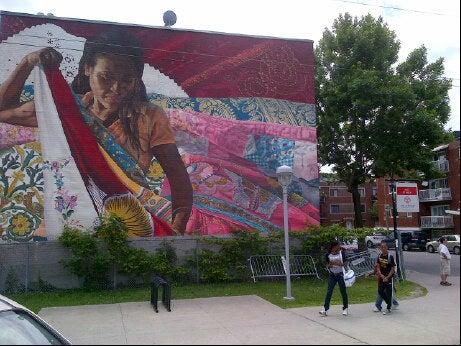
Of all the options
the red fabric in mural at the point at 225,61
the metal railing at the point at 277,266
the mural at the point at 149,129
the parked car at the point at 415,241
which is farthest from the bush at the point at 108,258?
the parked car at the point at 415,241

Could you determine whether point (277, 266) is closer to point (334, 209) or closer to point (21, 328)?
point (21, 328)

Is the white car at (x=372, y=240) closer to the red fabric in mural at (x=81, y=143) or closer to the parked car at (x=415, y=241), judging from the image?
the red fabric in mural at (x=81, y=143)

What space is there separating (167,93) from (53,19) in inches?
175

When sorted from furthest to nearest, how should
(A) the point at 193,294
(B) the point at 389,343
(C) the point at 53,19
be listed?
(C) the point at 53,19 < (A) the point at 193,294 < (B) the point at 389,343

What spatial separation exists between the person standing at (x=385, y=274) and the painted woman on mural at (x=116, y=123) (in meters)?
8.20

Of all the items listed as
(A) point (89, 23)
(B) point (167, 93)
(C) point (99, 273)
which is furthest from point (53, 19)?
(C) point (99, 273)

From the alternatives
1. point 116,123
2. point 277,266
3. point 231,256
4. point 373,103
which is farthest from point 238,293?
point 373,103

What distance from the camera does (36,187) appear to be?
51.4ft

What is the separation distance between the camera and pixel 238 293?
1367 centimetres

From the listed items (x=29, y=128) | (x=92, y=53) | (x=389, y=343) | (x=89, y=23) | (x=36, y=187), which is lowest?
(x=389, y=343)

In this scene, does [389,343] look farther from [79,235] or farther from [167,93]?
[167,93]

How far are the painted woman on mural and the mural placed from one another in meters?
0.03

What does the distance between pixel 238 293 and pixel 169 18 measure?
35.2 ft

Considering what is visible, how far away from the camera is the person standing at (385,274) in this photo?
9.38 meters
